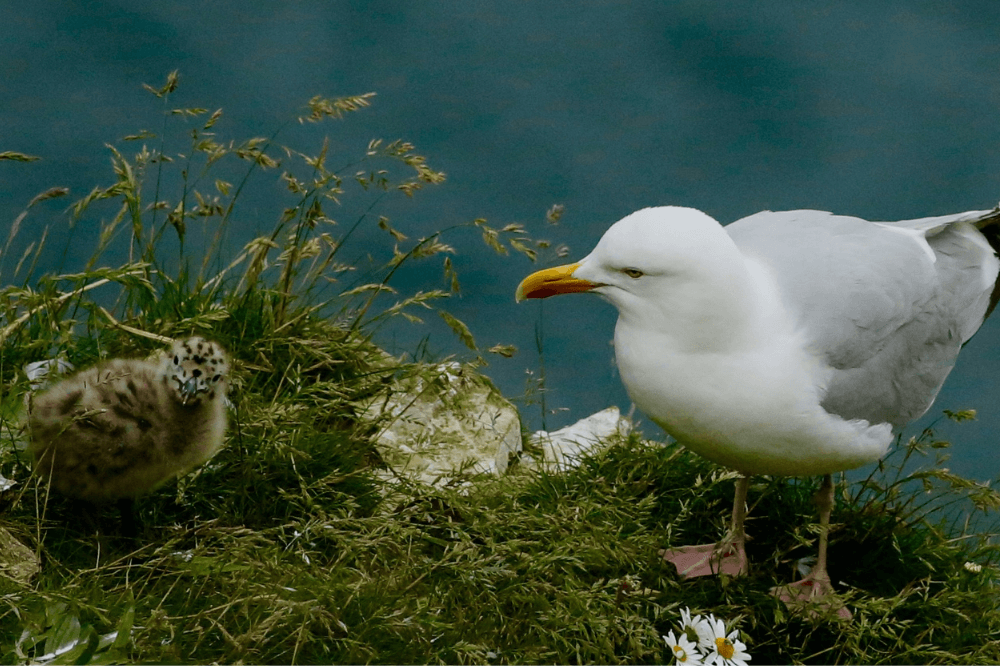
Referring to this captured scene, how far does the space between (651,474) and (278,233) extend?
5.91ft

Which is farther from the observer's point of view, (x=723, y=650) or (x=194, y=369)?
(x=194, y=369)

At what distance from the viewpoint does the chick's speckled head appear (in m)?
3.99

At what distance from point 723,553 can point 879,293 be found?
1.05 m

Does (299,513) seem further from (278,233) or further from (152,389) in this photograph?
(278,233)

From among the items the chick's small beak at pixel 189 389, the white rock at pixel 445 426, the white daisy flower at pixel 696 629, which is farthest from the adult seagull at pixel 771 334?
the chick's small beak at pixel 189 389

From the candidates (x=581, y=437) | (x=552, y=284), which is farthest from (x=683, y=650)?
(x=581, y=437)

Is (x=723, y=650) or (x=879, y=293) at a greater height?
(x=879, y=293)

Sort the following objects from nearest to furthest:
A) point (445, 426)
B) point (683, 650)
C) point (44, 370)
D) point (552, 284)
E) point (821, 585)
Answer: point (683, 650) → point (552, 284) → point (821, 585) → point (44, 370) → point (445, 426)

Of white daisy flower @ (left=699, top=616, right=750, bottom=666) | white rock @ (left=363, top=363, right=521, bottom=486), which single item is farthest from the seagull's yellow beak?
white daisy flower @ (left=699, top=616, right=750, bottom=666)

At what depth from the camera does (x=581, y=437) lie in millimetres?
5117

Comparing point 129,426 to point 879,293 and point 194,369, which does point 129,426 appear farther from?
point 879,293

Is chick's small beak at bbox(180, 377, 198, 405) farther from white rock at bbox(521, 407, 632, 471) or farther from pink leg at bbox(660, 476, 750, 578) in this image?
pink leg at bbox(660, 476, 750, 578)

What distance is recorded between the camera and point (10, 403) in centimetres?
432

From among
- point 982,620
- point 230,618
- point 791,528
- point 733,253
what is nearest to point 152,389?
point 230,618
